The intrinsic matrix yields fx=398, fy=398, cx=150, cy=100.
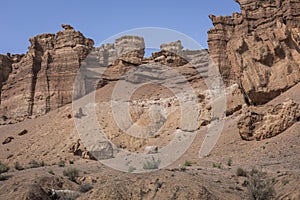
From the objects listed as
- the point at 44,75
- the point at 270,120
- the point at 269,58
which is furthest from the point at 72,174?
the point at 44,75

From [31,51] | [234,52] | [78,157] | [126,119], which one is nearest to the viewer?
Answer: [234,52]

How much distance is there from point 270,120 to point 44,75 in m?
43.5

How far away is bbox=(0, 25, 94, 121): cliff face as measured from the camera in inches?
2302

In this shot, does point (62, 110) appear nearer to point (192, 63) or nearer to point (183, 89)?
point (183, 89)

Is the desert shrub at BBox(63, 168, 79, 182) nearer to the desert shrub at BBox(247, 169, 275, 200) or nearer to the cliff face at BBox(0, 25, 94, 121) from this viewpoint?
the desert shrub at BBox(247, 169, 275, 200)

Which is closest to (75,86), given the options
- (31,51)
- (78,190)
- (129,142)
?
(31,51)

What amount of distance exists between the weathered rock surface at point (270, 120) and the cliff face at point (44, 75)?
1497 inches

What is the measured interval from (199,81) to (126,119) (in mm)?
12633

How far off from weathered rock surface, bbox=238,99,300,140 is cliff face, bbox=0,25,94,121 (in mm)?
38016

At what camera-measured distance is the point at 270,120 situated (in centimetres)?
2288

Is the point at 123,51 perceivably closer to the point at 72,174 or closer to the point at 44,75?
the point at 44,75

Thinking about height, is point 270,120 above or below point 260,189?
above

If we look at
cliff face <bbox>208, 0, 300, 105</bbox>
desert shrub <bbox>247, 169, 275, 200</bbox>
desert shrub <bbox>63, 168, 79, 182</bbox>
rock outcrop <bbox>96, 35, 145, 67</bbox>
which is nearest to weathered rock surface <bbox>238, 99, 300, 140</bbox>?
cliff face <bbox>208, 0, 300, 105</bbox>

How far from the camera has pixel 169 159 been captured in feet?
88.7
